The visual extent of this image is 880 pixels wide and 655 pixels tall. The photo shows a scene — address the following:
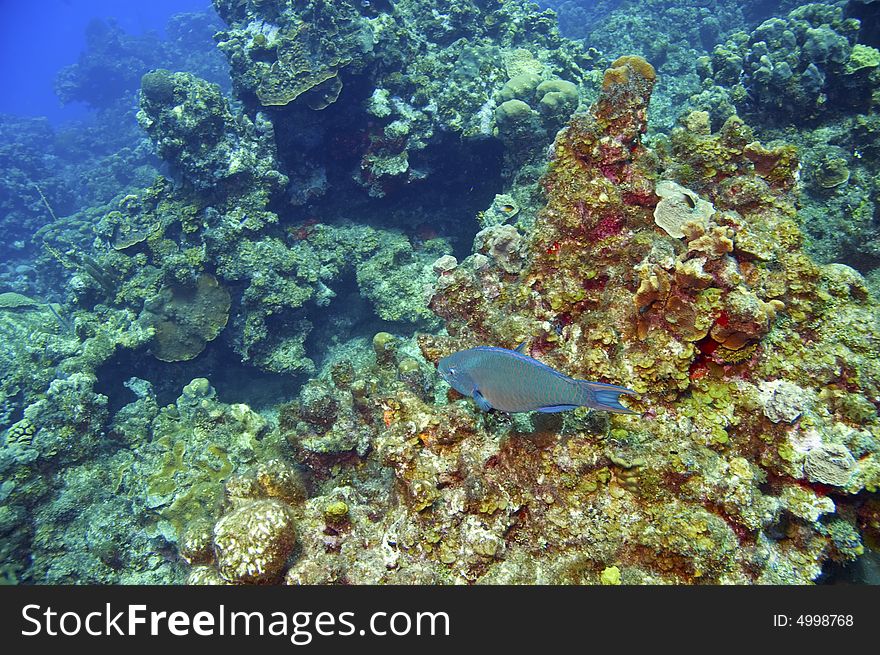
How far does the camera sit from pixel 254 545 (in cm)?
320

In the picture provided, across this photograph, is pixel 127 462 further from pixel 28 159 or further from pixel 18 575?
pixel 28 159

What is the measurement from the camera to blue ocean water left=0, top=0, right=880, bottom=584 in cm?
293

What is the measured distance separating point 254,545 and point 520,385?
240 centimetres

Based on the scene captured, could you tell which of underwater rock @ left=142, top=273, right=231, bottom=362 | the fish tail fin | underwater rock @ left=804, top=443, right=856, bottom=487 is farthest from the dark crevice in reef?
underwater rock @ left=804, top=443, right=856, bottom=487

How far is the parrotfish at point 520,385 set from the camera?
2.12 metres

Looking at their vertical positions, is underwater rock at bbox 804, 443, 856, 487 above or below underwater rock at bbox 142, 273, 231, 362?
below

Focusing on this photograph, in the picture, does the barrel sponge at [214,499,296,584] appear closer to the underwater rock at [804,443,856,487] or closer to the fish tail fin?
the fish tail fin

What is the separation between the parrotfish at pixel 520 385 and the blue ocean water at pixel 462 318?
0.29 feet

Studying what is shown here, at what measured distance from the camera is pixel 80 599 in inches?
104

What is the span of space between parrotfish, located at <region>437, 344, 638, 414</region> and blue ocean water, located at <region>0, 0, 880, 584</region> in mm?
89

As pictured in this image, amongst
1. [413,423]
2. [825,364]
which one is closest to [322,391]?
[413,423]

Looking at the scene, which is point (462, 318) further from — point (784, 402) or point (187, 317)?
point (187, 317)

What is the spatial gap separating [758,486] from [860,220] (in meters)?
4.73

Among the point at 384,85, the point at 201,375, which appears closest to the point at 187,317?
the point at 201,375
